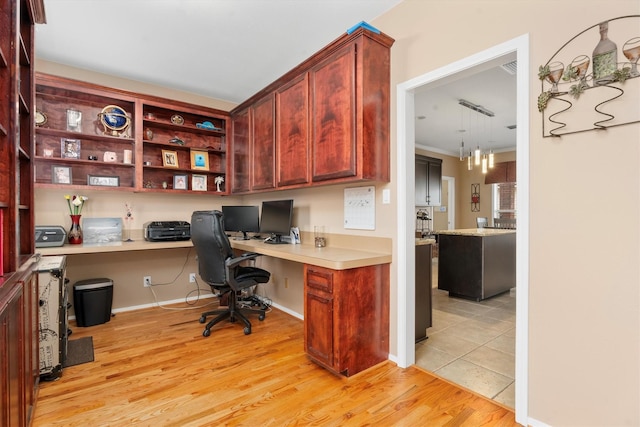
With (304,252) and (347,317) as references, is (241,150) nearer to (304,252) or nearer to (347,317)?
(304,252)

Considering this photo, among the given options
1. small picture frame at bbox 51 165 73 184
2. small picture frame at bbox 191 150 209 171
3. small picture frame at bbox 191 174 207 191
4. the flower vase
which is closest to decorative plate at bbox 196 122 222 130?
small picture frame at bbox 191 150 209 171

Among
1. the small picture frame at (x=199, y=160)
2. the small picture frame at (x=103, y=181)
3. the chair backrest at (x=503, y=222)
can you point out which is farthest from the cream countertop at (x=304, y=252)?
the chair backrest at (x=503, y=222)

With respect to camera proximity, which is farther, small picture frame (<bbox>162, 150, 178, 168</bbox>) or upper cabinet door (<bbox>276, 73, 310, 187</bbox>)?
small picture frame (<bbox>162, 150, 178, 168</bbox>)

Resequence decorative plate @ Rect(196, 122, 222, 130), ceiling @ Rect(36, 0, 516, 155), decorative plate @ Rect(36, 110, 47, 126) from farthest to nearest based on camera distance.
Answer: decorative plate @ Rect(196, 122, 222, 130)
decorative plate @ Rect(36, 110, 47, 126)
ceiling @ Rect(36, 0, 516, 155)

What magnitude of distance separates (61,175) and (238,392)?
291cm

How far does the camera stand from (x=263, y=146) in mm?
3354

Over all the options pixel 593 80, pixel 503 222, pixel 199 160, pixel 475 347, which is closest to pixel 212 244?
pixel 199 160

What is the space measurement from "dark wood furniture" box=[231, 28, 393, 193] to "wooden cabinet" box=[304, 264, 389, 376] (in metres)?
0.73

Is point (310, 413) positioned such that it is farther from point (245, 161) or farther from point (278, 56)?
point (278, 56)

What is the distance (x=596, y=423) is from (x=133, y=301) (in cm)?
408

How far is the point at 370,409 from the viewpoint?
5.85 feet

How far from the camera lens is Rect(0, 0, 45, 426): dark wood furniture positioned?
1.07 m

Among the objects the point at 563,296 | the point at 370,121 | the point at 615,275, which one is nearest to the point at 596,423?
the point at 563,296

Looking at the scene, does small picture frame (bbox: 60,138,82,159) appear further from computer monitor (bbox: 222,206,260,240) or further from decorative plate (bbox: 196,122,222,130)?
computer monitor (bbox: 222,206,260,240)
